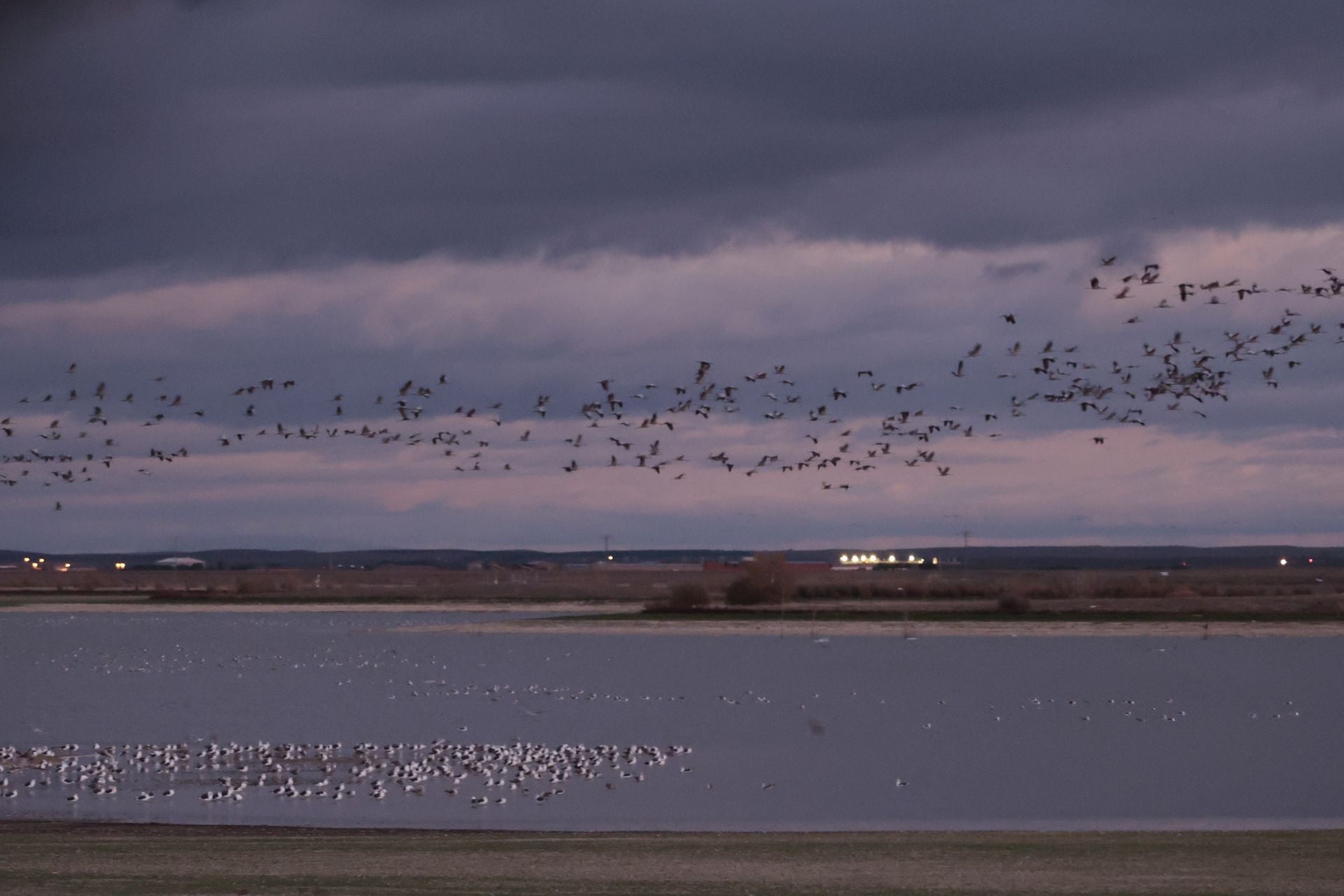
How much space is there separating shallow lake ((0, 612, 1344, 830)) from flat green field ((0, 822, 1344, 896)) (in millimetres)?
6410

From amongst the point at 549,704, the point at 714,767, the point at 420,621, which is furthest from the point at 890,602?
the point at 714,767

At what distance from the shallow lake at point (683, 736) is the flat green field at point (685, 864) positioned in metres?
6.41

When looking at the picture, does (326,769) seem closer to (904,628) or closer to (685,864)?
(685,864)

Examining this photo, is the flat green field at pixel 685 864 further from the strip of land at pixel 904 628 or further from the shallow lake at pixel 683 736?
the strip of land at pixel 904 628

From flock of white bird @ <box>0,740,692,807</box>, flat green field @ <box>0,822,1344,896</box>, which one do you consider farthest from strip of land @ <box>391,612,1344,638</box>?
flat green field @ <box>0,822,1344,896</box>

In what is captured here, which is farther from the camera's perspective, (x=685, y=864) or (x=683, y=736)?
(x=683, y=736)

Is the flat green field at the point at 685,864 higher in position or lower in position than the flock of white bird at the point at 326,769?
higher

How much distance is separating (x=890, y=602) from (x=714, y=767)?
86950 mm

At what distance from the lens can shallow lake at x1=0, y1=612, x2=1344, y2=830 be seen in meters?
35.0

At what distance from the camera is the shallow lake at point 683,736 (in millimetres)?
35031

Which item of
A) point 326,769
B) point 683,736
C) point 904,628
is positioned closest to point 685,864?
point 326,769

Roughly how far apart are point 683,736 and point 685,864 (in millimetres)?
28837

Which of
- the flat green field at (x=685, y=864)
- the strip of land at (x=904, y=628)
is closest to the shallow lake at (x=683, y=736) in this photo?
the strip of land at (x=904, y=628)

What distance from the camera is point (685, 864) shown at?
22.4 metres
